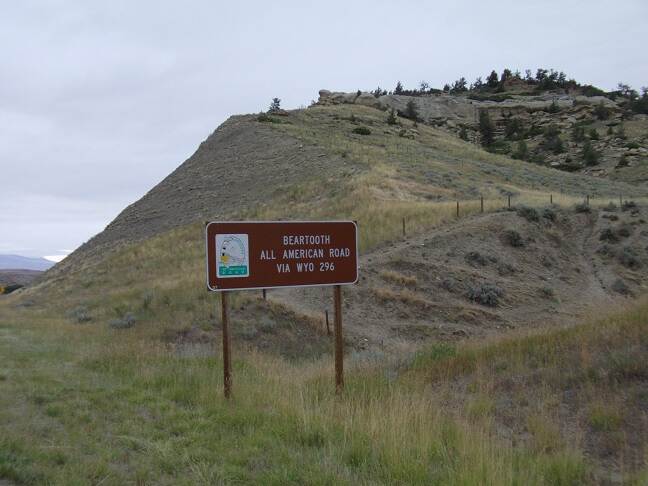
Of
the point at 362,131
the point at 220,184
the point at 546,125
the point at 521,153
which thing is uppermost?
the point at 546,125

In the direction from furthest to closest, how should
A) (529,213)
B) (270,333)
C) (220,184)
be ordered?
1. (220,184)
2. (529,213)
3. (270,333)

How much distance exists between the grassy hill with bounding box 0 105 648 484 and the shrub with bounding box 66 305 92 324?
0.15 metres

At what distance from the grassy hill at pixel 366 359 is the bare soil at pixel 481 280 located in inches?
3.4

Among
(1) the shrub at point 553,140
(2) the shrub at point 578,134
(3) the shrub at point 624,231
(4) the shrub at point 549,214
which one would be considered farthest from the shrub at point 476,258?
(2) the shrub at point 578,134

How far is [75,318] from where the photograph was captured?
19.4m

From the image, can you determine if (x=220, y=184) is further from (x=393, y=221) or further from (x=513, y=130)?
(x=513, y=130)

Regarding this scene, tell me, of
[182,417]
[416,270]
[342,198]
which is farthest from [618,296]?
[182,417]

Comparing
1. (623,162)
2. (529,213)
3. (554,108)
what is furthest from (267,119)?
(554,108)

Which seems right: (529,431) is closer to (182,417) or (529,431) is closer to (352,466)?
(352,466)

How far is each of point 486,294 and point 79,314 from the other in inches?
561

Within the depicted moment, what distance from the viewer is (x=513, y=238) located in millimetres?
21812

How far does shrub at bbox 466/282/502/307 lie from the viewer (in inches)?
702

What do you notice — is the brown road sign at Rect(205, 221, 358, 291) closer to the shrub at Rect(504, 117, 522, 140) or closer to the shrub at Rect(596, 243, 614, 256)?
the shrub at Rect(596, 243, 614, 256)

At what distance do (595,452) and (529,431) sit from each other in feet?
2.11
